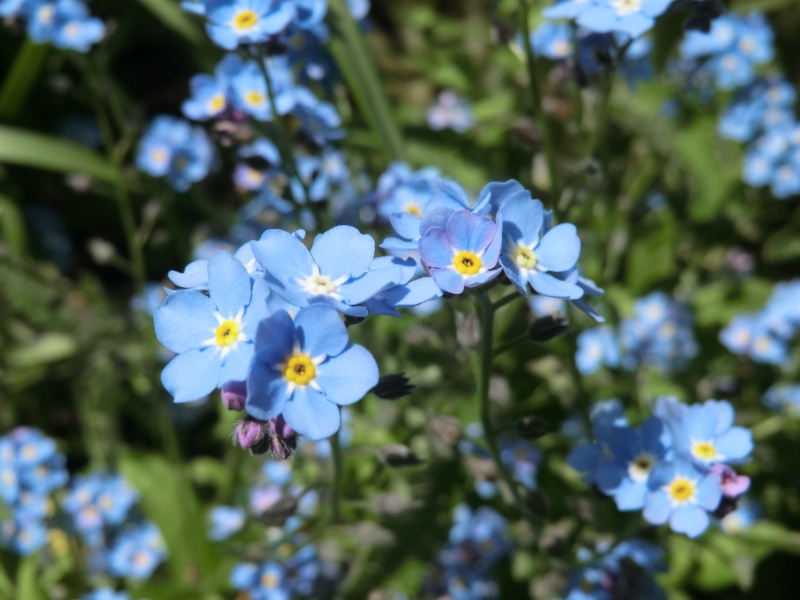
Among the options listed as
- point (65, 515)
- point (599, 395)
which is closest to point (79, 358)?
point (65, 515)

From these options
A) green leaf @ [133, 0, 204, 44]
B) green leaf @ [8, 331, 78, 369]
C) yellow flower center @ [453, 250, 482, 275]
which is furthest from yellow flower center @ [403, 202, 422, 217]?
green leaf @ [8, 331, 78, 369]

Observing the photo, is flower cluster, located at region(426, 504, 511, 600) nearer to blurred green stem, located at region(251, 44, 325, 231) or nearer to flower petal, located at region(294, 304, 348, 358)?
blurred green stem, located at region(251, 44, 325, 231)

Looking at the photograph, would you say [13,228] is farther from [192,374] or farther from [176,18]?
[192,374]

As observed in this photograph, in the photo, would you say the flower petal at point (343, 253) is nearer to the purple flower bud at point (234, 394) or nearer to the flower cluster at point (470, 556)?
the purple flower bud at point (234, 394)

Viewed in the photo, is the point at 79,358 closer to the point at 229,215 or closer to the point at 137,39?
the point at 229,215

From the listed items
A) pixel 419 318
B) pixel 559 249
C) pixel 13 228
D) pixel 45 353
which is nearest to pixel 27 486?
pixel 45 353
